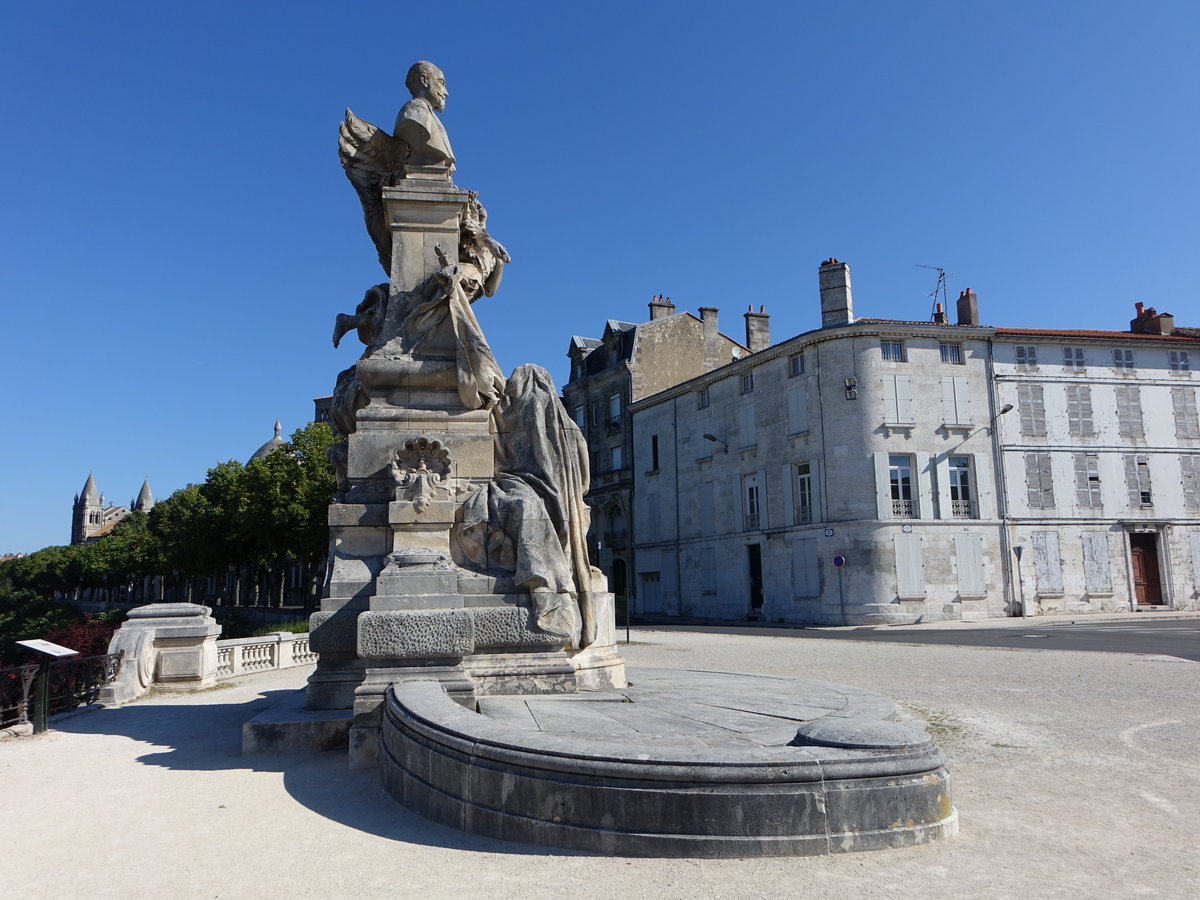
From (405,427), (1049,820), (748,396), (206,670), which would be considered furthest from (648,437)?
(1049,820)

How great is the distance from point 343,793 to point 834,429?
25654mm

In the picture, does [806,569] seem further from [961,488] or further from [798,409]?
[961,488]

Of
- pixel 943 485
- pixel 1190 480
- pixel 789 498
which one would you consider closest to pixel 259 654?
pixel 789 498

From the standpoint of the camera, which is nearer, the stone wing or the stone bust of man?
the stone bust of man

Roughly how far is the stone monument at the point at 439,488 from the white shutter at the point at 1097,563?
27430mm

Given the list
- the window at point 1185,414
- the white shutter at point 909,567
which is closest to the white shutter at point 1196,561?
the window at point 1185,414

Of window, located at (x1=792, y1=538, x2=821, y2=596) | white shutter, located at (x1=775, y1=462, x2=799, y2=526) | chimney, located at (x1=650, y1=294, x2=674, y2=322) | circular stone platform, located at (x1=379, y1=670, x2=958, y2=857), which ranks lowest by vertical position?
circular stone platform, located at (x1=379, y1=670, x2=958, y2=857)

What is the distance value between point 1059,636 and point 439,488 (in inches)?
707

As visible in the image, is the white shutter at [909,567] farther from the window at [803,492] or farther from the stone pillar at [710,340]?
the stone pillar at [710,340]

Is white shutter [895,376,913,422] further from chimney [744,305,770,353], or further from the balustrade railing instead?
the balustrade railing

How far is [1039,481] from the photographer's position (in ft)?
96.6

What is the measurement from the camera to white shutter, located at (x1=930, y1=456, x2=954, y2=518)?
28.2 meters

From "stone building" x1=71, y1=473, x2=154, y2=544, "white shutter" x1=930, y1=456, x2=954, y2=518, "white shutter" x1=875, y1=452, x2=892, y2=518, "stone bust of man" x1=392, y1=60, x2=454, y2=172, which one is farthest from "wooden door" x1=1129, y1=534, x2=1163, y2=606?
"stone building" x1=71, y1=473, x2=154, y2=544

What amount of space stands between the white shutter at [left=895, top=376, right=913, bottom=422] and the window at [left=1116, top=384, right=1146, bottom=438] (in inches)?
334
